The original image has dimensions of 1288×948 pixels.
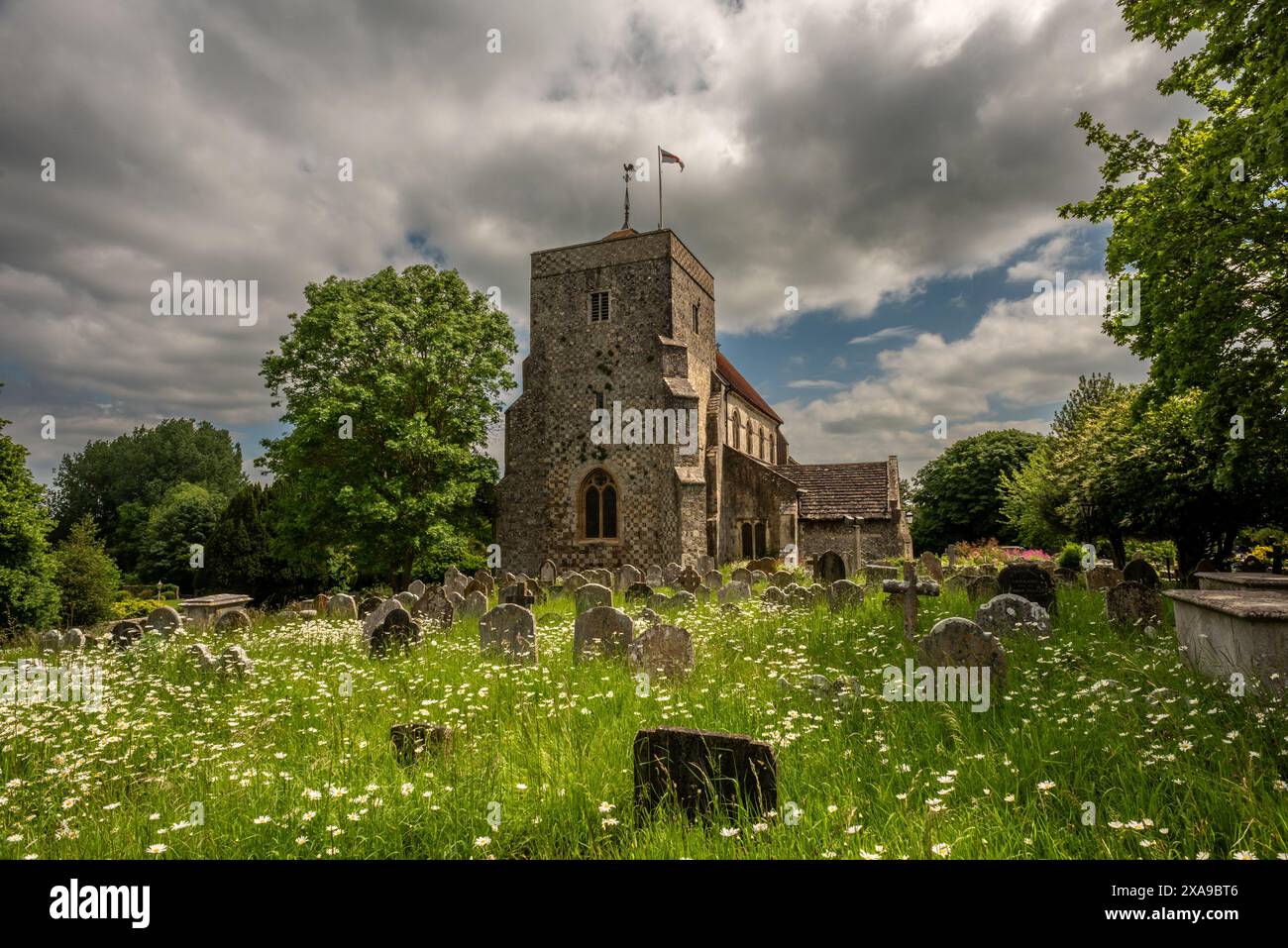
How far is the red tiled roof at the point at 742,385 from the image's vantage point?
29203 millimetres

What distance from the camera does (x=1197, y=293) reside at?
27.7 feet

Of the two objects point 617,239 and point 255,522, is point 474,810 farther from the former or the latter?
point 255,522

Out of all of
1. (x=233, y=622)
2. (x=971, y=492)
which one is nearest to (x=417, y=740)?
(x=233, y=622)

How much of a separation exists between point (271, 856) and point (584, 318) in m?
20.9

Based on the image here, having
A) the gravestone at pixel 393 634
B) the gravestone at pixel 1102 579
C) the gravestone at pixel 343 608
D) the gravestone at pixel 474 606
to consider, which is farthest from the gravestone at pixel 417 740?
the gravestone at pixel 1102 579

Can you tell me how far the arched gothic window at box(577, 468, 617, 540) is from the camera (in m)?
21.6

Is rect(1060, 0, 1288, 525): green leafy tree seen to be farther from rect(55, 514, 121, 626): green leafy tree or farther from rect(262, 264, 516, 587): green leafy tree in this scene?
rect(55, 514, 121, 626): green leafy tree

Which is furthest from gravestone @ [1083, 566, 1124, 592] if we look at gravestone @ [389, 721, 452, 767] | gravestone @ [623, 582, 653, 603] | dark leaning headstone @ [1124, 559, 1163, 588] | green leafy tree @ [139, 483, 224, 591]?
green leafy tree @ [139, 483, 224, 591]

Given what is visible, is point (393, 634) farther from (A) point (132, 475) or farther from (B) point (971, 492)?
(A) point (132, 475)

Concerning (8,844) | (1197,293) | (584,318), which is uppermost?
(584,318)

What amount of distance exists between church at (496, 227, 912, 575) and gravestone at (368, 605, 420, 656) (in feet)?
42.4

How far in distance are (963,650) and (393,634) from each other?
6.35 meters

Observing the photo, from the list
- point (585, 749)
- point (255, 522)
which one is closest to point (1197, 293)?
point (585, 749)

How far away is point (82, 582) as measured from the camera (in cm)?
1703
